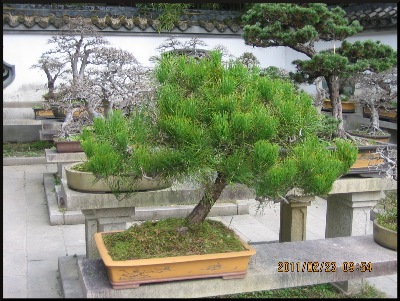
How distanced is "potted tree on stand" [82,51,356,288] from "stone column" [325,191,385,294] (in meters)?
1.18

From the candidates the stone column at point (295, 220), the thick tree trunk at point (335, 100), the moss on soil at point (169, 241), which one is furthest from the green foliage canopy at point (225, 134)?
the thick tree trunk at point (335, 100)

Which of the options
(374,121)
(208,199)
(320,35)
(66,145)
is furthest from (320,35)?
(66,145)

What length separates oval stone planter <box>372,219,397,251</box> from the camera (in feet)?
9.24

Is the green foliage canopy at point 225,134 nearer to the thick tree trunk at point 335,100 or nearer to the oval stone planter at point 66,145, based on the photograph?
the thick tree trunk at point 335,100

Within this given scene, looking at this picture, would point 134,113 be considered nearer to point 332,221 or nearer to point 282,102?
point 282,102

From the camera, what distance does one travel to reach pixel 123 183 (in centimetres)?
278

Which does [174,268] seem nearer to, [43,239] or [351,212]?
[351,212]

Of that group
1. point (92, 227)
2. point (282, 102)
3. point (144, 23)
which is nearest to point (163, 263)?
point (282, 102)

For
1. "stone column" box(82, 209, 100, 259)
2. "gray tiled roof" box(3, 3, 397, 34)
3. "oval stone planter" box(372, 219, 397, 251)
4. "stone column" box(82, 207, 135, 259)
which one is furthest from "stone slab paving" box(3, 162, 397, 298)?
"gray tiled roof" box(3, 3, 397, 34)

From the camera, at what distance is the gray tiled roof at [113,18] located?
8492 millimetres

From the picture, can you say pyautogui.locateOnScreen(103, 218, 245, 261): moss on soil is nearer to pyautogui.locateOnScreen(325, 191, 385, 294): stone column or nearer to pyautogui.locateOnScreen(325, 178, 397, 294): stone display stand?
pyautogui.locateOnScreen(325, 178, 397, 294): stone display stand

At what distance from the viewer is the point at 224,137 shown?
2246 mm

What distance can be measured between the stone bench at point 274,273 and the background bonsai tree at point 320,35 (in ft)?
4.63

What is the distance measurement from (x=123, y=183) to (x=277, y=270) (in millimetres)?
869
